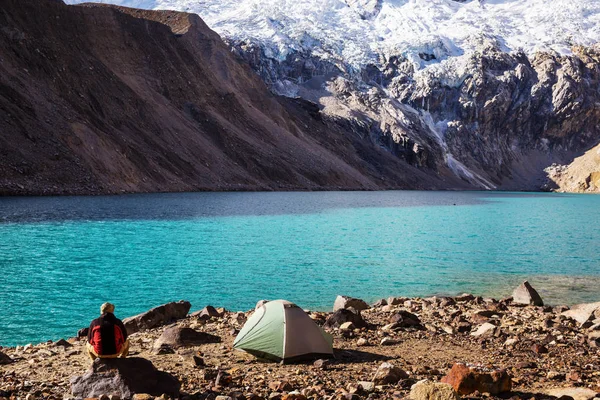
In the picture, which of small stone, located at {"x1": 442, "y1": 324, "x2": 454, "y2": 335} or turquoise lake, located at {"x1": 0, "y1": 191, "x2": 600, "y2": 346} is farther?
turquoise lake, located at {"x1": 0, "y1": 191, "x2": 600, "y2": 346}

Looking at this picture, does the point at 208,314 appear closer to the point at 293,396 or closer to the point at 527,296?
the point at 293,396

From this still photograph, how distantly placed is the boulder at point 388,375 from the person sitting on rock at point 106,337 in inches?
169

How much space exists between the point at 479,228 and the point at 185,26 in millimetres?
90769

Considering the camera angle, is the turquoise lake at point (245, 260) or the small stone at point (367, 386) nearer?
the small stone at point (367, 386)

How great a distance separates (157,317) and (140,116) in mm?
78700

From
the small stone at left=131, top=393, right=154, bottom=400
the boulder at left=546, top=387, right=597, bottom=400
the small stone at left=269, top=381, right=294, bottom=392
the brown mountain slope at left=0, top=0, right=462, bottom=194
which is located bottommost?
the small stone at left=269, top=381, right=294, bottom=392

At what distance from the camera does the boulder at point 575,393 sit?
952cm

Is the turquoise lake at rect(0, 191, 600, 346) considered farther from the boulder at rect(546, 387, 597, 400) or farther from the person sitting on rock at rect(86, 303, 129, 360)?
the boulder at rect(546, 387, 597, 400)

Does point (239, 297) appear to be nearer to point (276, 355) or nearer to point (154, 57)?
point (276, 355)

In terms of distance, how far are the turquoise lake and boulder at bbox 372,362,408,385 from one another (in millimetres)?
9215

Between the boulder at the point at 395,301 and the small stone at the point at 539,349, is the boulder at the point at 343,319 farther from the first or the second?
the boulder at the point at 395,301

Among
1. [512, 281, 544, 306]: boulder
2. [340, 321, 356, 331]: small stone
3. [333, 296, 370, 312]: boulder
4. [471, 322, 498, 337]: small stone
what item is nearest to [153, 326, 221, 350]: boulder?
[340, 321, 356, 331]: small stone

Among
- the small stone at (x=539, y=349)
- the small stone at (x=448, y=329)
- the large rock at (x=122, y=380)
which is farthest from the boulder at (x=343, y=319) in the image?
the large rock at (x=122, y=380)

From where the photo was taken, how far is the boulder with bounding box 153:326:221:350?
13.2m
